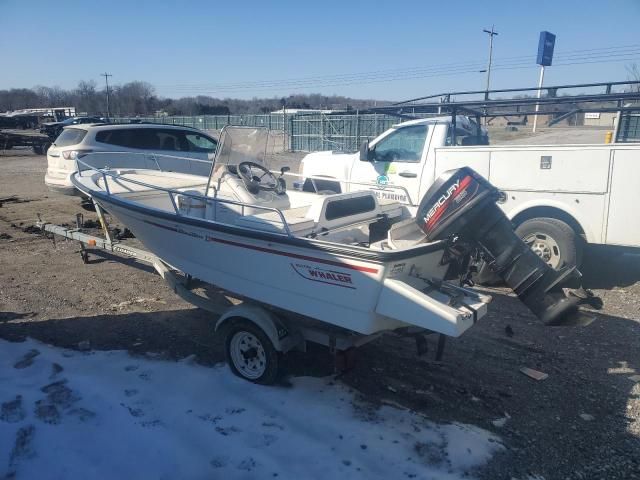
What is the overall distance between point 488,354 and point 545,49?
18.6 metres

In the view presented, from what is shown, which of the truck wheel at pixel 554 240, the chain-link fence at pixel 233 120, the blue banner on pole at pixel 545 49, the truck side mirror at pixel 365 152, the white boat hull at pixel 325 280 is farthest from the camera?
the chain-link fence at pixel 233 120

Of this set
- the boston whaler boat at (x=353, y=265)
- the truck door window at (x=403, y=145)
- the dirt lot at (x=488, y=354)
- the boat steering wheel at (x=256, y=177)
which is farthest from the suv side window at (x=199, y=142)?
the boston whaler boat at (x=353, y=265)

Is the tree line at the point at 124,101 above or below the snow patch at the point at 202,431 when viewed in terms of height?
above

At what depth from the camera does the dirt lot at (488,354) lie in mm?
3234

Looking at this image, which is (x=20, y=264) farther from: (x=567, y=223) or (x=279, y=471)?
(x=567, y=223)

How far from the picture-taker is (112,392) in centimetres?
366

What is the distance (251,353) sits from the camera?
13.0ft

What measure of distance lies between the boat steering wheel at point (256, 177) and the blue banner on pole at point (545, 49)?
17.7 meters

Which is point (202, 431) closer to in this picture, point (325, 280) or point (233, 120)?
point (325, 280)

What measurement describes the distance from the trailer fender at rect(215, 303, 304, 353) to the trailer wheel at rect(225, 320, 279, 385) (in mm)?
66

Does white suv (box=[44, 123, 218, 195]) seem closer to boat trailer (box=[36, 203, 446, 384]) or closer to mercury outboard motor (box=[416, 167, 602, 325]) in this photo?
boat trailer (box=[36, 203, 446, 384])

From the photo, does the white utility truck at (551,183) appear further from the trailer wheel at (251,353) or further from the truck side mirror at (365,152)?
the trailer wheel at (251,353)

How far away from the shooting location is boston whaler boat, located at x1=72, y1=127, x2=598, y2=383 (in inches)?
127

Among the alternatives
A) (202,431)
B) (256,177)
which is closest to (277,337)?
(202,431)
